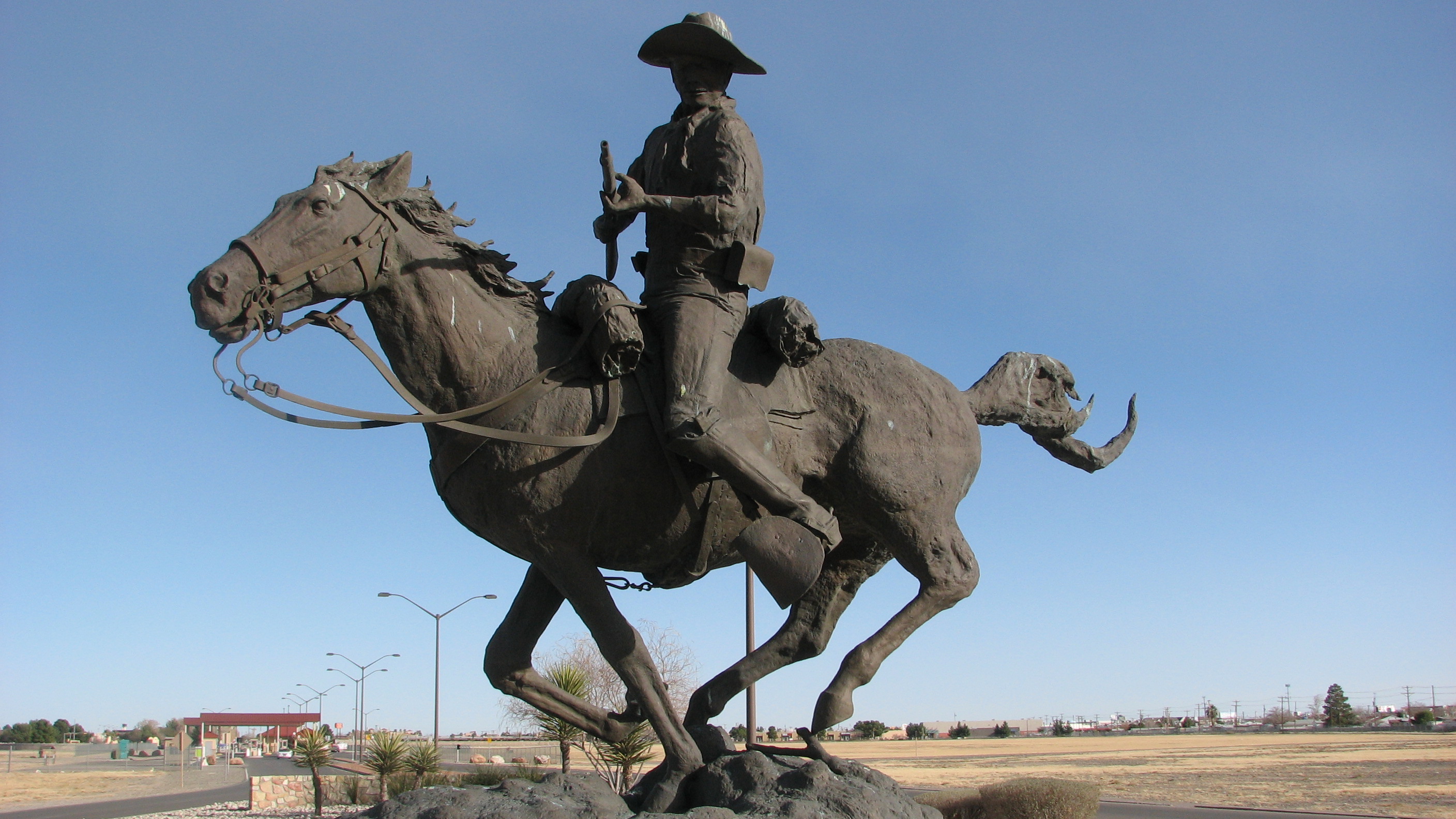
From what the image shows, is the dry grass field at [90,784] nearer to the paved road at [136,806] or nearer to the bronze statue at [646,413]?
the paved road at [136,806]

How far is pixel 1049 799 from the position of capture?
1088 cm

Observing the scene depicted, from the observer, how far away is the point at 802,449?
5.81m

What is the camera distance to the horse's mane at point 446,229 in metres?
5.34

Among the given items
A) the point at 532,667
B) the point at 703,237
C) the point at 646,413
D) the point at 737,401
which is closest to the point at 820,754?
the point at 532,667

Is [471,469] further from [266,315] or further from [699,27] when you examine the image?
[699,27]

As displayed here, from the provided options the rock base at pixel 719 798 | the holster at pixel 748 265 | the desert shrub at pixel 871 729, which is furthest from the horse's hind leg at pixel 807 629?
the desert shrub at pixel 871 729

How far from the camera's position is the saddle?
5172mm

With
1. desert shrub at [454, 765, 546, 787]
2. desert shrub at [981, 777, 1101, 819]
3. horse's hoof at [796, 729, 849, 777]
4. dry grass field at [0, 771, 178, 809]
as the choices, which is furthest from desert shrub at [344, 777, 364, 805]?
horse's hoof at [796, 729, 849, 777]

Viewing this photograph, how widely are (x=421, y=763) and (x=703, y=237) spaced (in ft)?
61.6

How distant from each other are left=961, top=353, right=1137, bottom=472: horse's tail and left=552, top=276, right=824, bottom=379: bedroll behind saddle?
49.7 inches

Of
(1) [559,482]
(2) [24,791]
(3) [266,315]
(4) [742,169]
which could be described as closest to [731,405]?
(1) [559,482]

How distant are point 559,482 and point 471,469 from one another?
434 mm

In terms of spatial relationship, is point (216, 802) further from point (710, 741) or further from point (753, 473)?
point (753, 473)

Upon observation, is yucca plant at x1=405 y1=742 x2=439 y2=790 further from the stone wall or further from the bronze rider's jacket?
the bronze rider's jacket
